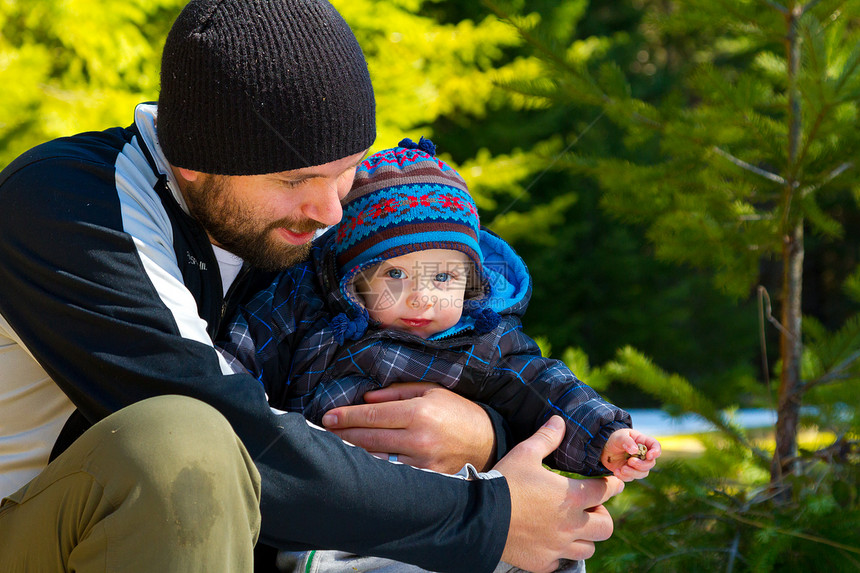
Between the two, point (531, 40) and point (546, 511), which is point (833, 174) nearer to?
point (531, 40)

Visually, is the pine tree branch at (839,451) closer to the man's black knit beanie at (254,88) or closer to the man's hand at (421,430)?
the man's hand at (421,430)

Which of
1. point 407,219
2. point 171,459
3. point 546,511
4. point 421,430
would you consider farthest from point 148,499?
point 407,219

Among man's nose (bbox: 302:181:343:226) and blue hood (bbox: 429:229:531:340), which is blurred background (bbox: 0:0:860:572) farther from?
man's nose (bbox: 302:181:343:226)

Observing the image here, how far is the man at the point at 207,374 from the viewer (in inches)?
46.2

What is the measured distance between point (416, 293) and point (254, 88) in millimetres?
609

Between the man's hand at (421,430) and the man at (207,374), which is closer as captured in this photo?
the man at (207,374)

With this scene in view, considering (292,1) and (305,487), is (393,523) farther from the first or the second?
(292,1)

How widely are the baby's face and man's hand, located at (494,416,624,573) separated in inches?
14.7

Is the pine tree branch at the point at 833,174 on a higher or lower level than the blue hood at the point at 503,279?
higher

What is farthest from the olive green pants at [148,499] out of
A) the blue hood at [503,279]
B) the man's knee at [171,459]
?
the blue hood at [503,279]

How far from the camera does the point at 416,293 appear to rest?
1931mm

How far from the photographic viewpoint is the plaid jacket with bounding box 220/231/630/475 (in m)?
1.84

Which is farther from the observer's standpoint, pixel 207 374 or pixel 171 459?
pixel 207 374

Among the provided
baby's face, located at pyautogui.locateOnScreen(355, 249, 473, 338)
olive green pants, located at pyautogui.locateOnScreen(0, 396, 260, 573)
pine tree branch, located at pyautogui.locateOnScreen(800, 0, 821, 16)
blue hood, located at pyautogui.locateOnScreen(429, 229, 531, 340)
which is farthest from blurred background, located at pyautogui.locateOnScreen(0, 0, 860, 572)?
olive green pants, located at pyautogui.locateOnScreen(0, 396, 260, 573)
